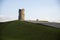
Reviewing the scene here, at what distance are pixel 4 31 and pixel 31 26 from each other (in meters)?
1.32

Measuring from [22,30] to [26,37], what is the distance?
504mm

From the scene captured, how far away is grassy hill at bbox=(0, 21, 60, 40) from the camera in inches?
197

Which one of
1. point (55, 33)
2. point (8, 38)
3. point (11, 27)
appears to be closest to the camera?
point (8, 38)

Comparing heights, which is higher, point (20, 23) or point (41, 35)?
point (20, 23)

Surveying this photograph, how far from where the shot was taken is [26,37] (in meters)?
4.98

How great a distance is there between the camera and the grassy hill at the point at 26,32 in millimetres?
4996

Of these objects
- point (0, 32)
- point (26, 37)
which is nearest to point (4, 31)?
point (0, 32)

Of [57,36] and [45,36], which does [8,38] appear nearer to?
[45,36]

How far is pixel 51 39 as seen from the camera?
195 inches

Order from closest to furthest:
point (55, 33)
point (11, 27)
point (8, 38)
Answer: point (8, 38)
point (55, 33)
point (11, 27)

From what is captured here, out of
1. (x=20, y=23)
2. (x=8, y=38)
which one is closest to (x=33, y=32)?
(x=20, y=23)

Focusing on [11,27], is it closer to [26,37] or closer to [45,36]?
[26,37]

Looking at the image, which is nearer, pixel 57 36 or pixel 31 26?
pixel 57 36

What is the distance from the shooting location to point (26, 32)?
5246 millimetres
